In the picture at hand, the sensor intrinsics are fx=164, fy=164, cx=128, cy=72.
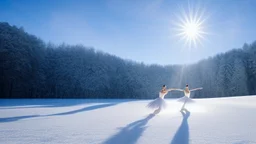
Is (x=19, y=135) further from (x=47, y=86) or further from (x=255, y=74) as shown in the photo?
(x=255, y=74)

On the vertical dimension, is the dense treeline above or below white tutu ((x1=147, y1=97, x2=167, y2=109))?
above

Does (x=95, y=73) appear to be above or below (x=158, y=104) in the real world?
above

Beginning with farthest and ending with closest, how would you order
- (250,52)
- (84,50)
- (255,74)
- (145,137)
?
(84,50) → (250,52) → (255,74) → (145,137)

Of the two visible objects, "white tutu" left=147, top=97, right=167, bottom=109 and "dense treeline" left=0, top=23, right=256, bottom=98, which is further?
"dense treeline" left=0, top=23, right=256, bottom=98

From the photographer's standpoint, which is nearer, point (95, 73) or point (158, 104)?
point (158, 104)

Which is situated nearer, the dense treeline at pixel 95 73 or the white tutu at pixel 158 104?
the white tutu at pixel 158 104

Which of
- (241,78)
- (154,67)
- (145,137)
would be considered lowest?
(145,137)

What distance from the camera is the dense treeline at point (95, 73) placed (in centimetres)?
2700

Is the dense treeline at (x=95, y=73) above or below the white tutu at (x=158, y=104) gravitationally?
above

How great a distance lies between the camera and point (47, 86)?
31703mm

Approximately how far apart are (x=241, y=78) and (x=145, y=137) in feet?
133

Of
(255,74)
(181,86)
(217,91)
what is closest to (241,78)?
(255,74)

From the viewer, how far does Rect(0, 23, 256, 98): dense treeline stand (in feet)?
88.6

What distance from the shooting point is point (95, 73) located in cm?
3709
